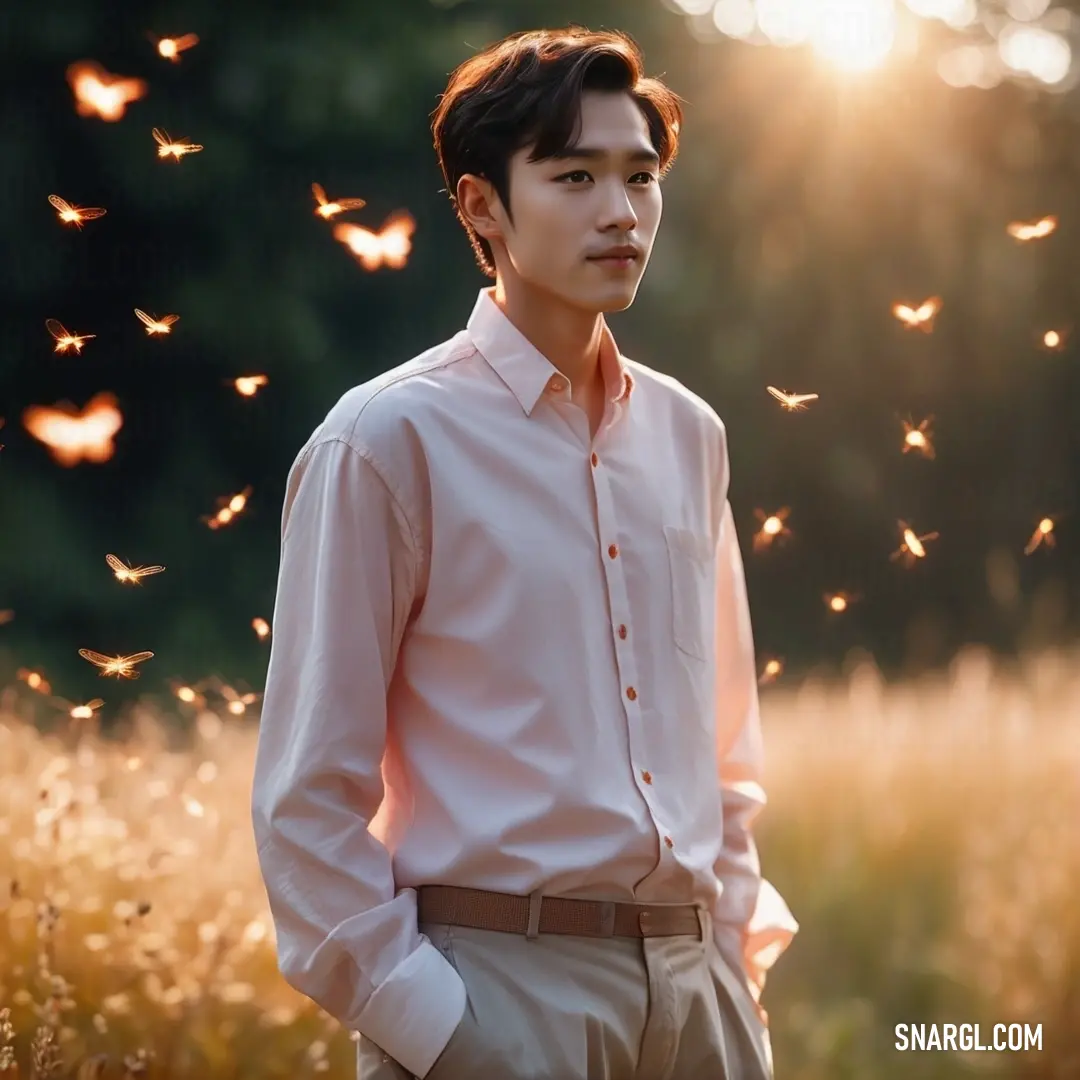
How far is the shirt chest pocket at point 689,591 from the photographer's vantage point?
1.90 metres

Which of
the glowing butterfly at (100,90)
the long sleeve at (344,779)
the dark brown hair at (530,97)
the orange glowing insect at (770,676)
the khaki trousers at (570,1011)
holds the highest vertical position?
the glowing butterfly at (100,90)

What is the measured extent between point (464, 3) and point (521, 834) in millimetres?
3383

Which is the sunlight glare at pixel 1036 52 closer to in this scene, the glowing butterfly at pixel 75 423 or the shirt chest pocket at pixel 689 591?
the glowing butterfly at pixel 75 423

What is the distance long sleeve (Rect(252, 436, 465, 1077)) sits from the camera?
66.2 inches

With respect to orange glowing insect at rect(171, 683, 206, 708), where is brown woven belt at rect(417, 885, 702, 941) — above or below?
above

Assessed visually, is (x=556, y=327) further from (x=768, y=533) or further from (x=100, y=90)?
(x=768, y=533)

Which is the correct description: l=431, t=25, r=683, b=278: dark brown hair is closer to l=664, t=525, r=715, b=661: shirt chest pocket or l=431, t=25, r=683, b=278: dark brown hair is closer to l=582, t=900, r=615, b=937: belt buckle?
l=664, t=525, r=715, b=661: shirt chest pocket

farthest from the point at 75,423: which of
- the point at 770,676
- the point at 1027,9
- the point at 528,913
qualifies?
the point at 1027,9

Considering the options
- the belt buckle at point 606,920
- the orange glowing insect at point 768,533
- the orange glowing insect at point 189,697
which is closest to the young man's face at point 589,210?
the belt buckle at point 606,920

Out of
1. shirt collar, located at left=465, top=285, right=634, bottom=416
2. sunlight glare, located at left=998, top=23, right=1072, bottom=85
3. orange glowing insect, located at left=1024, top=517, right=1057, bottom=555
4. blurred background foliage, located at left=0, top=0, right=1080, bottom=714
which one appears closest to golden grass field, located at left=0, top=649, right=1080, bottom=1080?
orange glowing insect, located at left=1024, top=517, right=1057, bottom=555

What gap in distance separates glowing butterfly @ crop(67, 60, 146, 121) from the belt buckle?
228 centimetres

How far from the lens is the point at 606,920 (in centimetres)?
176

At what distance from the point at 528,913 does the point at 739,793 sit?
1.59 ft

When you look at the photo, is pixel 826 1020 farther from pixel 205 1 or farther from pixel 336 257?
pixel 205 1
